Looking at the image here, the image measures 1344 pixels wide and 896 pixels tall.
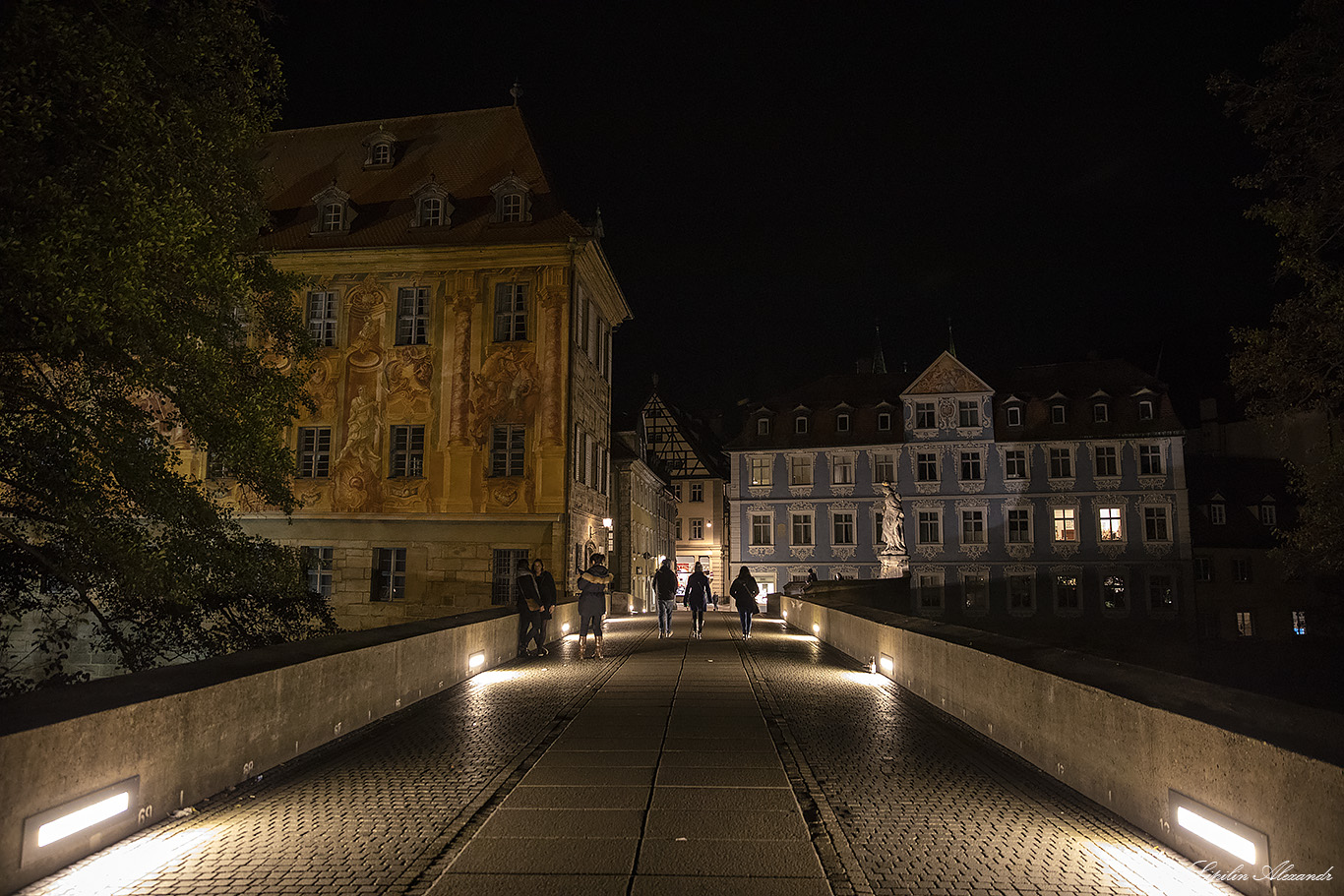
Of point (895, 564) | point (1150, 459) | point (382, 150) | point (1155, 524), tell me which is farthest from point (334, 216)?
point (1155, 524)

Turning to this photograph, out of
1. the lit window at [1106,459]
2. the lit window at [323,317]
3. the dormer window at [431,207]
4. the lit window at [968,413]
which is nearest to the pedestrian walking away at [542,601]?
the lit window at [323,317]

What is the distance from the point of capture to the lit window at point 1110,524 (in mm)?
46500

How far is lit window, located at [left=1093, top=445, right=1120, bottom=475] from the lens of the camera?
4703 centimetres

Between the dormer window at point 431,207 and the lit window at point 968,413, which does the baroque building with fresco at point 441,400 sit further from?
the lit window at point 968,413

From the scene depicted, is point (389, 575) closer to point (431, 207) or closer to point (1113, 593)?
point (431, 207)

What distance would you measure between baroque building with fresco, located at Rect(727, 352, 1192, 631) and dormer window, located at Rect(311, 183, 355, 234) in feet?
83.7

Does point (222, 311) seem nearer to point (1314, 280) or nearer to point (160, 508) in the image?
point (160, 508)

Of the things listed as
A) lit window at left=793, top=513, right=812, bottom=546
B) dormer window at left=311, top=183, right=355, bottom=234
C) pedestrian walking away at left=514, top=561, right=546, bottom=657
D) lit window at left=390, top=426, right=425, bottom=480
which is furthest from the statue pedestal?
pedestrian walking away at left=514, top=561, right=546, bottom=657

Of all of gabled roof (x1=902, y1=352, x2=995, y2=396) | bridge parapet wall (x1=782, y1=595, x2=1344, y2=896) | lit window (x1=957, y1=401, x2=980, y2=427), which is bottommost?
bridge parapet wall (x1=782, y1=595, x2=1344, y2=896)

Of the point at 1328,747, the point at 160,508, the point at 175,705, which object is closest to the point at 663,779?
the point at 175,705

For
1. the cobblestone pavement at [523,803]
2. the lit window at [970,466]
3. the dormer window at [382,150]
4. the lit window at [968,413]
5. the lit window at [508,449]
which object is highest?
the dormer window at [382,150]

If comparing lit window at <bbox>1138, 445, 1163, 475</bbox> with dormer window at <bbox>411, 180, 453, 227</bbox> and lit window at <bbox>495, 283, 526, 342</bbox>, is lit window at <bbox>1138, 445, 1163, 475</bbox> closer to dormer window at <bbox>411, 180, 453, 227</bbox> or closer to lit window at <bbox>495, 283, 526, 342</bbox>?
lit window at <bbox>495, 283, 526, 342</bbox>

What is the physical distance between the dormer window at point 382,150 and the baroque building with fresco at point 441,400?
103 inches

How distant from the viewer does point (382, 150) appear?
3391cm
